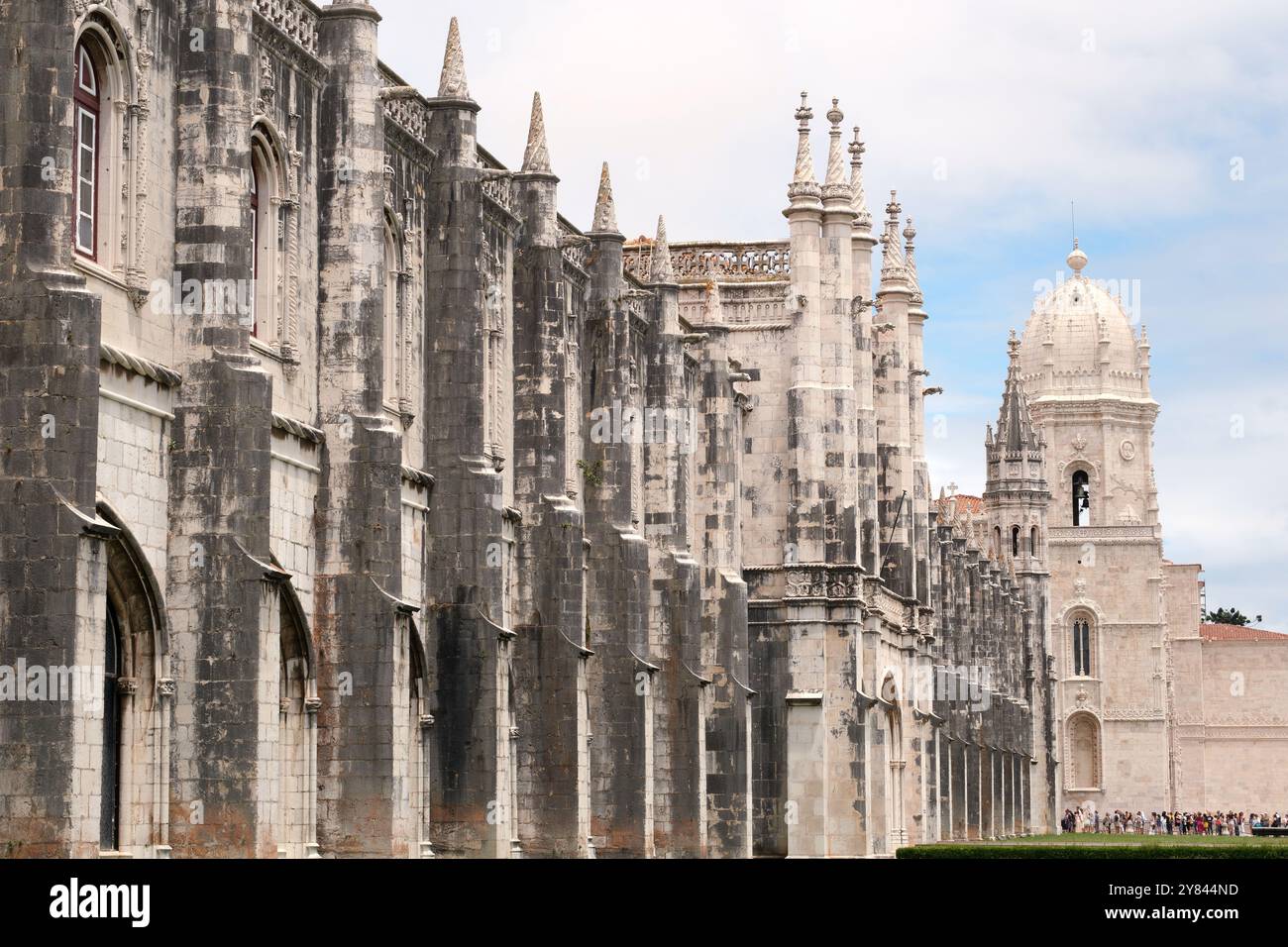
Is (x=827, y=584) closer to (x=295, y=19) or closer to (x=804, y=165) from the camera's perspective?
(x=804, y=165)

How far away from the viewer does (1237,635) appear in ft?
423

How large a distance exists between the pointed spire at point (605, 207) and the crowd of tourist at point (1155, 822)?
70349mm

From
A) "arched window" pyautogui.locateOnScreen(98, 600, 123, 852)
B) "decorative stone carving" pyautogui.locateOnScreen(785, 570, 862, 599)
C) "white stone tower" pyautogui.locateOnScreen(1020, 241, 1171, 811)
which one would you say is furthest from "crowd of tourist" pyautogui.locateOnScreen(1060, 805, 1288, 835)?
"arched window" pyautogui.locateOnScreen(98, 600, 123, 852)

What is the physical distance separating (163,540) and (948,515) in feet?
213

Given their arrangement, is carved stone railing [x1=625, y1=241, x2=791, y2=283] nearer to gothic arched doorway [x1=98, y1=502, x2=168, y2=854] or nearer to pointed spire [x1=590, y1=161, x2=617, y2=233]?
pointed spire [x1=590, y1=161, x2=617, y2=233]

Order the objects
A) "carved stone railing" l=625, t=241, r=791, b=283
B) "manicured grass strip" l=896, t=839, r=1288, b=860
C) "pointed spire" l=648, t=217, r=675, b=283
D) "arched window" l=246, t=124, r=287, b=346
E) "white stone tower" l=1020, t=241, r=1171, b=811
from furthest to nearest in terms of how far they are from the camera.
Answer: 1. "white stone tower" l=1020, t=241, r=1171, b=811
2. "carved stone railing" l=625, t=241, r=791, b=283
3. "pointed spire" l=648, t=217, r=675, b=283
4. "manicured grass strip" l=896, t=839, r=1288, b=860
5. "arched window" l=246, t=124, r=287, b=346

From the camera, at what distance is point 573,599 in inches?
1577

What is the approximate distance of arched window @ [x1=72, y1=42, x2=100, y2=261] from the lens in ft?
84.2

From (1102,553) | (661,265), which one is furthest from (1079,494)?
(661,265)

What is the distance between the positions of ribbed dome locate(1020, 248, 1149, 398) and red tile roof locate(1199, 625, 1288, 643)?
1593 centimetres

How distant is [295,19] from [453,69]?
5.44 meters

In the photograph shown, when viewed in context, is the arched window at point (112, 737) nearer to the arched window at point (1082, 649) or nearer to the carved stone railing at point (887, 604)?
the carved stone railing at point (887, 604)

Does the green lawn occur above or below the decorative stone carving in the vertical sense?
below
